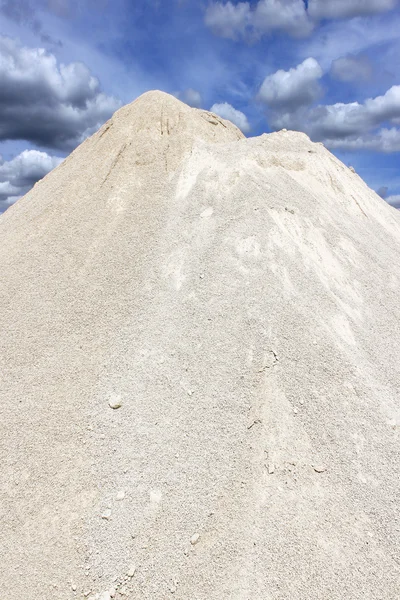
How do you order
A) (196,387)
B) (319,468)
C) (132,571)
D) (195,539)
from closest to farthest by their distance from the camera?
1. (132,571)
2. (195,539)
3. (319,468)
4. (196,387)

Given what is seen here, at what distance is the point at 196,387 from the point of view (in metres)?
8.62

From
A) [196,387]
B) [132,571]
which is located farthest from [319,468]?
[132,571]

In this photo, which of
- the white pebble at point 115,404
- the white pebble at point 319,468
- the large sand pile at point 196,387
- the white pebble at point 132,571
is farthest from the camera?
the white pebble at point 115,404

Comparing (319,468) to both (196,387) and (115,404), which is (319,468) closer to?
(196,387)

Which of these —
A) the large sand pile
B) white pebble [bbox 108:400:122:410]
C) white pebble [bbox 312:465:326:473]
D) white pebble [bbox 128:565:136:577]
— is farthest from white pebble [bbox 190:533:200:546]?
white pebble [bbox 108:400:122:410]

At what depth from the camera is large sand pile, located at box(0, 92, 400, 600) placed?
6.79 meters

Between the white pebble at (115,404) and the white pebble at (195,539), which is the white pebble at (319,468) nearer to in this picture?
the white pebble at (195,539)

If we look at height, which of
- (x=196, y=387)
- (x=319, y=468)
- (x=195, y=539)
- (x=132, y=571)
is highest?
(x=196, y=387)

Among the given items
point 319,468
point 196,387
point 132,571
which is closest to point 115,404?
point 196,387

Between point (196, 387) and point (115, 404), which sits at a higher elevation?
point (196, 387)

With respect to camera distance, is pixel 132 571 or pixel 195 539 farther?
pixel 195 539

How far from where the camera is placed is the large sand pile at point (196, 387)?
6793 mm

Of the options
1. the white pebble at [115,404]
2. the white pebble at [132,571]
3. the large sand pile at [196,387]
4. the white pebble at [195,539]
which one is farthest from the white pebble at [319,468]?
the white pebble at [115,404]

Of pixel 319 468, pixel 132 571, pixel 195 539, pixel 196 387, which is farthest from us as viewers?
pixel 196 387
